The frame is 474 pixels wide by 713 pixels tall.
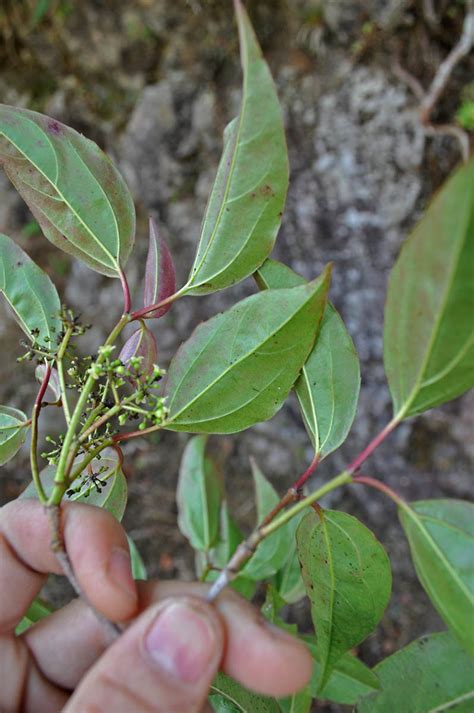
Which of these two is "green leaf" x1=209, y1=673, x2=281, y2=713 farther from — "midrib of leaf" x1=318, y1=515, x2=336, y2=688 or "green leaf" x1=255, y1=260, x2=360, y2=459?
"green leaf" x1=255, y1=260, x2=360, y2=459

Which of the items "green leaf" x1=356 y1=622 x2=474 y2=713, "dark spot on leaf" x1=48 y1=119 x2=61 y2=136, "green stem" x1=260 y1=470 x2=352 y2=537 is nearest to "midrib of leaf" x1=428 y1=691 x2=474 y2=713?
"green leaf" x1=356 y1=622 x2=474 y2=713

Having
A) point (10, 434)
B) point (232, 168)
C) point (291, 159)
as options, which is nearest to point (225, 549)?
point (10, 434)

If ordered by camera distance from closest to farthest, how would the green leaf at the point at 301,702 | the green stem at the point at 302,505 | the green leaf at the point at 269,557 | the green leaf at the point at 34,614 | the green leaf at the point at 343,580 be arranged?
the green stem at the point at 302,505 < the green leaf at the point at 343,580 < the green leaf at the point at 301,702 < the green leaf at the point at 34,614 < the green leaf at the point at 269,557

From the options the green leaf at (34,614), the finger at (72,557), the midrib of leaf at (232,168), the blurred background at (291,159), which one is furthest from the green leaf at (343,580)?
the blurred background at (291,159)

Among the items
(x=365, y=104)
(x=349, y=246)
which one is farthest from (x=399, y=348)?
(x=365, y=104)

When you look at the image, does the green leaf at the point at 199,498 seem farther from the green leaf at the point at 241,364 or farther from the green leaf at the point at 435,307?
the green leaf at the point at 435,307

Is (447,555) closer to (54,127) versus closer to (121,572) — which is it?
(121,572)

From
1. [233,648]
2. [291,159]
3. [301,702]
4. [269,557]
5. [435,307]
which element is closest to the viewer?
[435,307]
